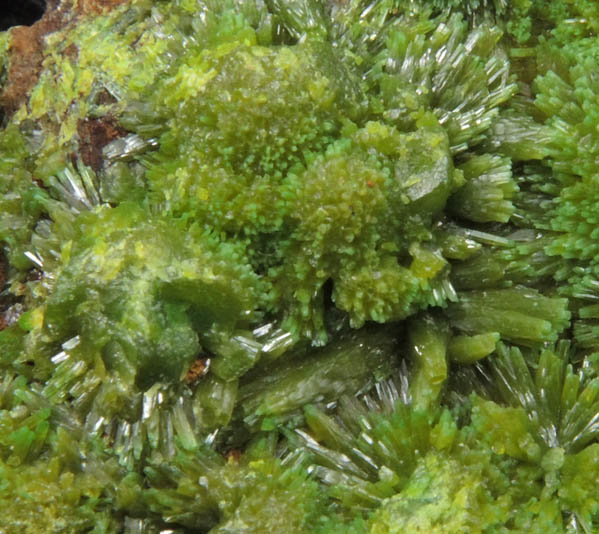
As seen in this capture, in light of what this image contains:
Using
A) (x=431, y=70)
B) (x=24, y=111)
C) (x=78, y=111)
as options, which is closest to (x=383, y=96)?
(x=431, y=70)

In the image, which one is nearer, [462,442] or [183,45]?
[462,442]

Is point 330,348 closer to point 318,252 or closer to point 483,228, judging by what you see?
point 318,252

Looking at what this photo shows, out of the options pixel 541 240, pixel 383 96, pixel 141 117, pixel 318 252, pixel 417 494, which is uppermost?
pixel 141 117

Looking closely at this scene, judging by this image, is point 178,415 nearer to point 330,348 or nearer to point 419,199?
point 330,348

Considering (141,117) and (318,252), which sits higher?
(141,117)

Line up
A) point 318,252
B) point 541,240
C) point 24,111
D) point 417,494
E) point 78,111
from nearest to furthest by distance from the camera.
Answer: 1. point 417,494
2. point 318,252
3. point 541,240
4. point 78,111
5. point 24,111

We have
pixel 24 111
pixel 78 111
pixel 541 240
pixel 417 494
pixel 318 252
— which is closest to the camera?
pixel 417 494
